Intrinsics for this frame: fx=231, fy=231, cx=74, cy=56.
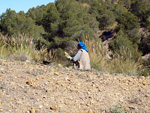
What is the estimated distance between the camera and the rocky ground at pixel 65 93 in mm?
3211

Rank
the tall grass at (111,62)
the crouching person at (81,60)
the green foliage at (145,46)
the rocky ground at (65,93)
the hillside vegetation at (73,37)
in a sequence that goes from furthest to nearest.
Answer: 1. the green foliage at (145,46)
2. the hillside vegetation at (73,37)
3. the tall grass at (111,62)
4. the crouching person at (81,60)
5. the rocky ground at (65,93)

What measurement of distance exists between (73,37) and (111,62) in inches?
433

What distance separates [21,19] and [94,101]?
17.8m

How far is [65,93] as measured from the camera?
374 cm

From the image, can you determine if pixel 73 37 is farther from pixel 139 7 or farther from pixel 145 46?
pixel 139 7

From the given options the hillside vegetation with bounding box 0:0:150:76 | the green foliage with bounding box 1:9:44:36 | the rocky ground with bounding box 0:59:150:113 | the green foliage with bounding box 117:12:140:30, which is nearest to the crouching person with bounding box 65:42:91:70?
the hillside vegetation with bounding box 0:0:150:76

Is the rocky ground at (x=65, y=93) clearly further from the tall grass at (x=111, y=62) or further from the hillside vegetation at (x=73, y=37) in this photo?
the hillside vegetation at (x=73, y=37)

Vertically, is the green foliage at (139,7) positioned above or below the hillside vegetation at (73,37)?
above

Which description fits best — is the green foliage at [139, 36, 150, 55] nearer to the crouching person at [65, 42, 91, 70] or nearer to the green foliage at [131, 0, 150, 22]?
the green foliage at [131, 0, 150, 22]

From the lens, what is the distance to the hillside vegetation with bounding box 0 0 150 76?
7078mm

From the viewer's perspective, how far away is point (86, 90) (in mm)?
4027

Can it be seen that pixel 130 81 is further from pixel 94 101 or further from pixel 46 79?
pixel 46 79

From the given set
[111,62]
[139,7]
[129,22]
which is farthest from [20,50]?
[139,7]

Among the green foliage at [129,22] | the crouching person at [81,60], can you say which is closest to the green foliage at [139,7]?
the green foliage at [129,22]
